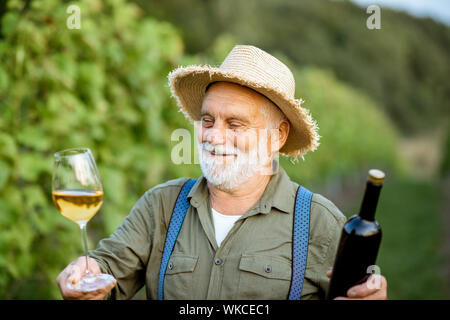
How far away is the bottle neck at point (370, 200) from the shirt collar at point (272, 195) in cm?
83

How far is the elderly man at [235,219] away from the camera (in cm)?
232

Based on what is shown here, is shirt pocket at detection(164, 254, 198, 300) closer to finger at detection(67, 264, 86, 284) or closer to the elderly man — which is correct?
the elderly man

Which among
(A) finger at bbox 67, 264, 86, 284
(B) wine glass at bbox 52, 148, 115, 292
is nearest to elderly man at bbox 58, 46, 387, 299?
(A) finger at bbox 67, 264, 86, 284

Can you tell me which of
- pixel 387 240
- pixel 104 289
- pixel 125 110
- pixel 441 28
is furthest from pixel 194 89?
pixel 441 28

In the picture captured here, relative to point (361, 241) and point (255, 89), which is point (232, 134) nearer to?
point (255, 89)

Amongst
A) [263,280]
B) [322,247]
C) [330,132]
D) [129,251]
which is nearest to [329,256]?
[322,247]

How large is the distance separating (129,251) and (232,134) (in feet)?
2.73

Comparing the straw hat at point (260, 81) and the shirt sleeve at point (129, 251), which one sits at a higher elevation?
the straw hat at point (260, 81)

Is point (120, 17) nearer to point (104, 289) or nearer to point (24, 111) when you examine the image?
point (24, 111)

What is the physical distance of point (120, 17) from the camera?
455cm

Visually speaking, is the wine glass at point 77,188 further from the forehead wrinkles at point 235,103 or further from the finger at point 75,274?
the forehead wrinkles at point 235,103

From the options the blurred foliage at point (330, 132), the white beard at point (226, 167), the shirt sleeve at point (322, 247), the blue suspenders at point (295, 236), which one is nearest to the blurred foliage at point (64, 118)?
the blue suspenders at point (295, 236)

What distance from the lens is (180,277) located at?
2367 millimetres
